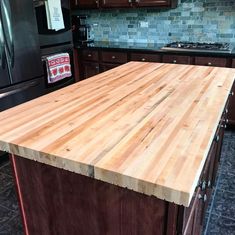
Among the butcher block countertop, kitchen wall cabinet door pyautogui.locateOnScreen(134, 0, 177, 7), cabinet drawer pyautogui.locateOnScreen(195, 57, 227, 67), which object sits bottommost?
cabinet drawer pyautogui.locateOnScreen(195, 57, 227, 67)

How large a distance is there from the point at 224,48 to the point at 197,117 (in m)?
2.16

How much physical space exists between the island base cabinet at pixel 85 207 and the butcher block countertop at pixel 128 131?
13cm

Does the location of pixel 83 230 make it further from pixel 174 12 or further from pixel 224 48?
pixel 174 12

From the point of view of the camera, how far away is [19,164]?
107 cm

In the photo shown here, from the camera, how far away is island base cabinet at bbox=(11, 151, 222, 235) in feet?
2.69

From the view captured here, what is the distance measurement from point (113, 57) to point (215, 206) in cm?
221

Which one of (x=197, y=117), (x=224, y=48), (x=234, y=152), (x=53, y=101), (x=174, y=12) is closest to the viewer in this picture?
(x=197, y=117)

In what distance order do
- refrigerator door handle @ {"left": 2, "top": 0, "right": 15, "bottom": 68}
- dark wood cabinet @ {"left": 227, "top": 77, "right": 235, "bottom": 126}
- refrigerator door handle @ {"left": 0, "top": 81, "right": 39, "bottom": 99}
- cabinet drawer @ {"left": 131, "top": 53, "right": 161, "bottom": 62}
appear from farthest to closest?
1. cabinet drawer @ {"left": 131, "top": 53, "right": 161, "bottom": 62}
2. dark wood cabinet @ {"left": 227, "top": 77, "right": 235, "bottom": 126}
3. refrigerator door handle @ {"left": 0, "top": 81, "right": 39, "bottom": 99}
4. refrigerator door handle @ {"left": 2, "top": 0, "right": 15, "bottom": 68}

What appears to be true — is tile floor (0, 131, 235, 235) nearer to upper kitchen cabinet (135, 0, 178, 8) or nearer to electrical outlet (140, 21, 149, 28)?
upper kitchen cabinet (135, 0, 178, 8)

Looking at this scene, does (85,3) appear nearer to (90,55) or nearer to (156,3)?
(90,55)

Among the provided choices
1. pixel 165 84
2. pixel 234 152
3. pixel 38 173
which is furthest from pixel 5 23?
pixel 234 152

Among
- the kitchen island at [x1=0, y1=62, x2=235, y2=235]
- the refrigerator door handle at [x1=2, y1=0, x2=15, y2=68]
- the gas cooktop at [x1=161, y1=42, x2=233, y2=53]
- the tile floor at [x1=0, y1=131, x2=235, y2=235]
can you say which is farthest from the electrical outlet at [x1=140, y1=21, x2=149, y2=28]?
the kitchen island at [x1=0, y1=62, x2=235, y2=235]

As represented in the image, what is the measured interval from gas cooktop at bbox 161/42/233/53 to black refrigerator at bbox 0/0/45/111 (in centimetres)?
152

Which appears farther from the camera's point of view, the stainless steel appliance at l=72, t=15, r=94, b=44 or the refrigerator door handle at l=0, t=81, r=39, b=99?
the stainless steel appliance at l=72, t=15, r=94, b=44
